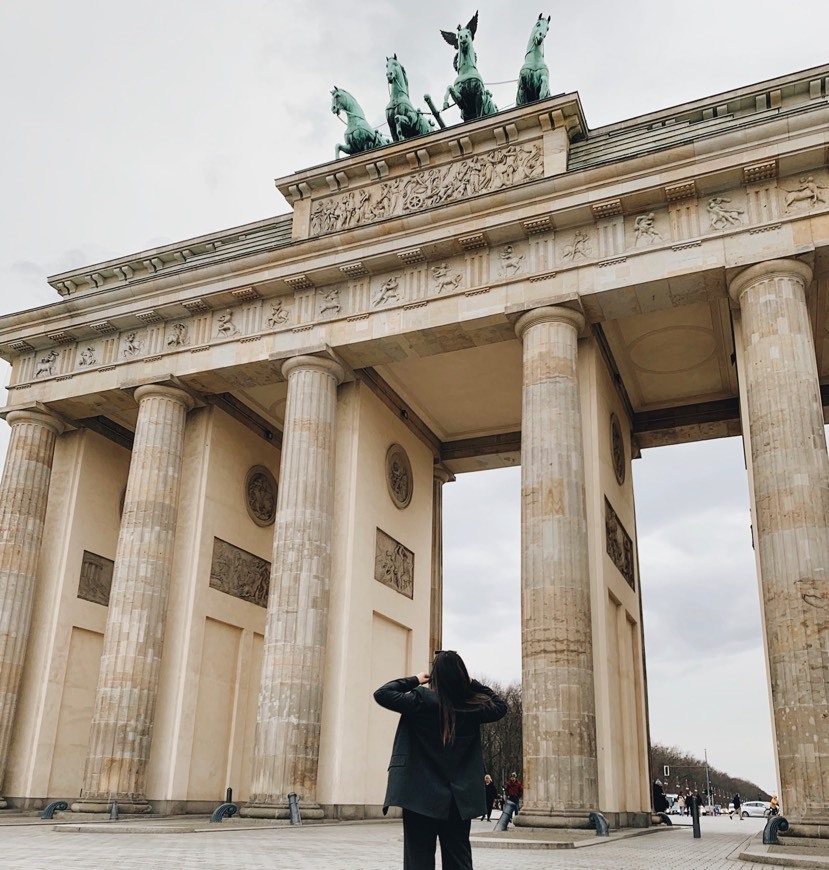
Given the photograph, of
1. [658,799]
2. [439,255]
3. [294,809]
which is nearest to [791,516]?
[439,255]

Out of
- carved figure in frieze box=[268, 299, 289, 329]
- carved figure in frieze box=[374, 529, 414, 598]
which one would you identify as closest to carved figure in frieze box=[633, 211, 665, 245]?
carved figure in frieze box=[268, 299, 289, 329]

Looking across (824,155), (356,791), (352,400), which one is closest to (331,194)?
(352,400)

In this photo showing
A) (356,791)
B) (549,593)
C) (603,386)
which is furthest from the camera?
(603,386)

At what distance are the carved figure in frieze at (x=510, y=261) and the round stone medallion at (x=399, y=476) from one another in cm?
628

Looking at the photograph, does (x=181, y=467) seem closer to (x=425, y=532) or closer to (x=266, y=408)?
(x=266, y=408)

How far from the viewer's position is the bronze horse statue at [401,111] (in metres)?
23.3

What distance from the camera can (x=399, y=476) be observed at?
77.8ft

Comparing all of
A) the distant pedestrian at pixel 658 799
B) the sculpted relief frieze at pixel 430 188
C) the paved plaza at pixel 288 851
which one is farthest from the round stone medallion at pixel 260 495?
the distant pedestrian at pixel 658 799

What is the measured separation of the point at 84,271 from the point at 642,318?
51.1ft

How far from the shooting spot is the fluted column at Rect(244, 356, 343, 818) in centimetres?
1742

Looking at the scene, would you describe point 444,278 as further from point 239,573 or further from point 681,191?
point 239,573

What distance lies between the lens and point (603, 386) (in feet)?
66.4

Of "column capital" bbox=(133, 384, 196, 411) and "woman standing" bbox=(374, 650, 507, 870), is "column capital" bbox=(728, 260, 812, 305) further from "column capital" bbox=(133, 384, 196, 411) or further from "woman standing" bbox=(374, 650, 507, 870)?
"woman standing" bbox=(374, 650, 507, 870)

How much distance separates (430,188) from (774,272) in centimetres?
816
